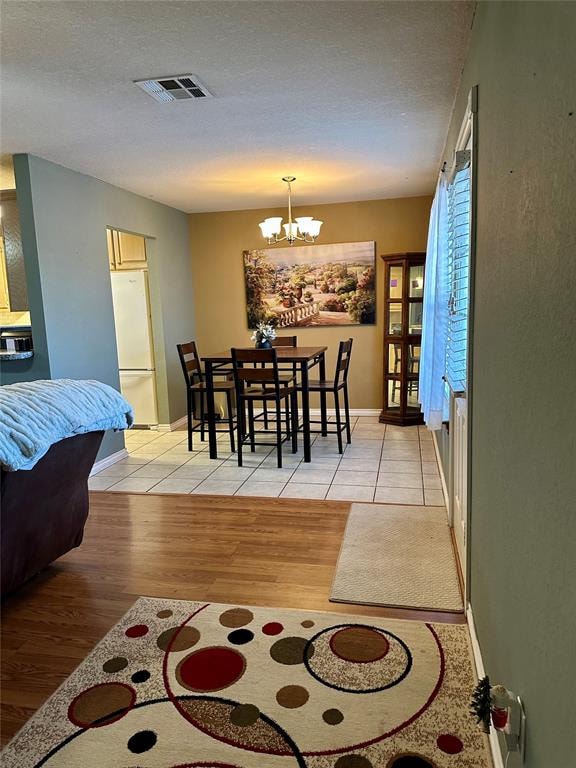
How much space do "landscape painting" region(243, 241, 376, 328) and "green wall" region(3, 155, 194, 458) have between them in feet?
3.64

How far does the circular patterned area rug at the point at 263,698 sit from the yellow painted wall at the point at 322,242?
4.19m

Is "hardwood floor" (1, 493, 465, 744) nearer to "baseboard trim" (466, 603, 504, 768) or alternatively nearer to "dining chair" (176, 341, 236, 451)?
"baseboard trim" (466, 603, 504, 768)

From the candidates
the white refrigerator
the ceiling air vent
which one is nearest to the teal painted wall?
the ceiling air vent

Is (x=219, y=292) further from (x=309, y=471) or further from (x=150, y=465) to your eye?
(x=309, y=471)

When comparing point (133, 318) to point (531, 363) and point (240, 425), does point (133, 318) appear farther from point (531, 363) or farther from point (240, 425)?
point (531, 363)

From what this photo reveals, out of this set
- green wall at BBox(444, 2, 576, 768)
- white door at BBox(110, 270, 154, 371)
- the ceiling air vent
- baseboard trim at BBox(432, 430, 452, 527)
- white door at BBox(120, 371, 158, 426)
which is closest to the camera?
green wall at BBox(444, 2, 576, 768)

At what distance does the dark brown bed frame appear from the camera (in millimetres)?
2182

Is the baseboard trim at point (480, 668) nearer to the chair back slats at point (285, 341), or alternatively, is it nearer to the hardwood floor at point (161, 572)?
the hardwood floor at point (161, 572)

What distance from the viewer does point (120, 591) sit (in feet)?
8.29

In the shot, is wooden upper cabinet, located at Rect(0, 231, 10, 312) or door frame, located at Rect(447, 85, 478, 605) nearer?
door frame, located at Rect(447, 85, 478, 605)

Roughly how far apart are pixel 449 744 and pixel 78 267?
4.09 m

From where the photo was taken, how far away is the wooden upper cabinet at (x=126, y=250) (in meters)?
5.65

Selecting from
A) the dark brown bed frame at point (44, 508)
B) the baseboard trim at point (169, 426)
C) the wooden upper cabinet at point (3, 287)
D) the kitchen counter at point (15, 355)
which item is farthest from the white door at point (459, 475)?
the wooden upper cabinet at point (3, 287)

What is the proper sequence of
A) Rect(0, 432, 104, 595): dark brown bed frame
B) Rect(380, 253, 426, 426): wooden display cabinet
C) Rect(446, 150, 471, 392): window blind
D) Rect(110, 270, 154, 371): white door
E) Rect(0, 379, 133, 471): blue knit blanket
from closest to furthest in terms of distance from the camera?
Rect(0, 379, 133, 471): blue knit blanket
Rect(0, 432, 104, 595): dark brown bed frame
Rect(446, 150, 471, 392): window blind
Rect(380, 253, 426, 426): wooden display cabinet
Rect(110, 270, 154, 371): white door
